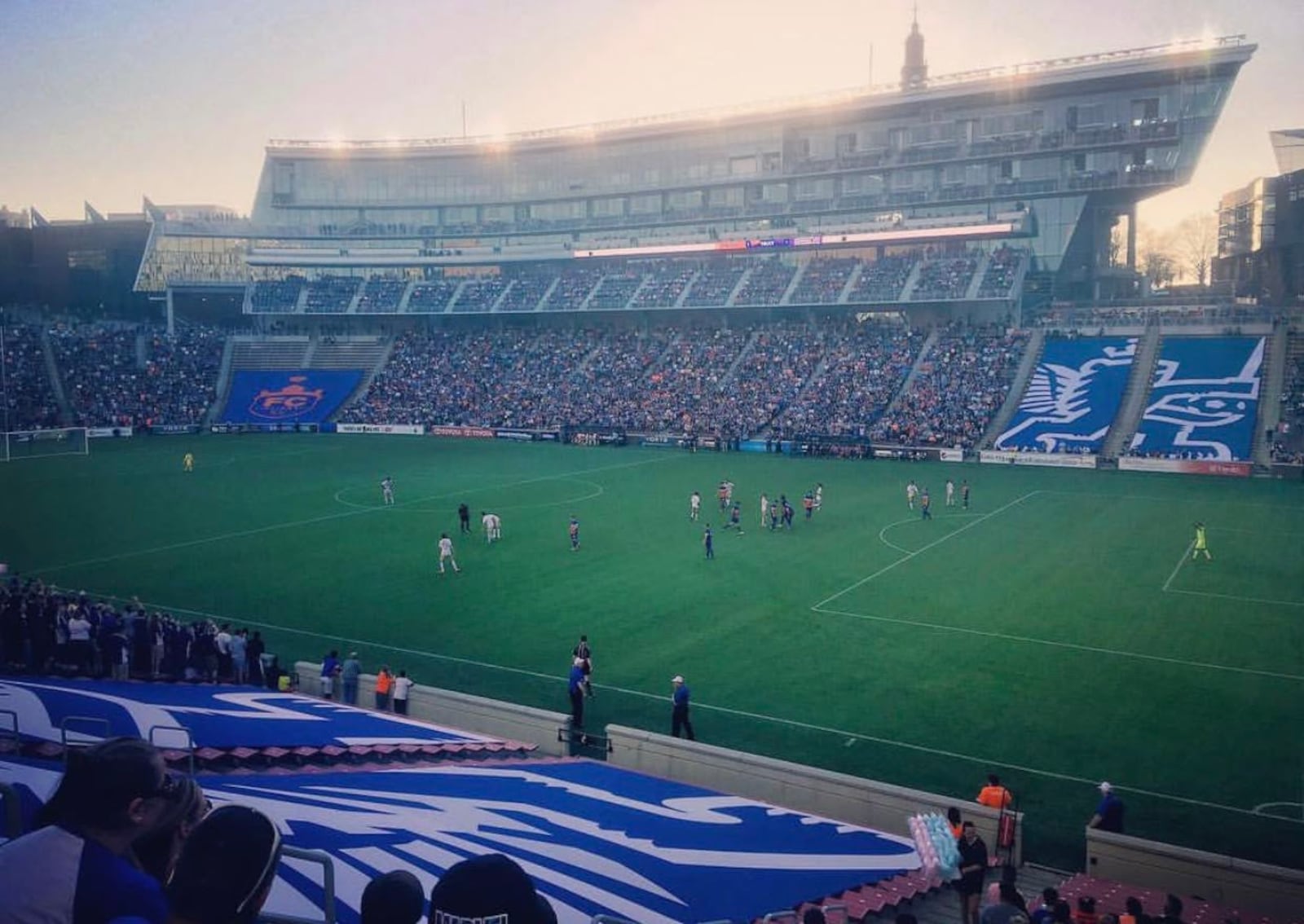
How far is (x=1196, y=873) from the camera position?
12.0 m

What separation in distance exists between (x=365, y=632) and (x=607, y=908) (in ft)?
50.6

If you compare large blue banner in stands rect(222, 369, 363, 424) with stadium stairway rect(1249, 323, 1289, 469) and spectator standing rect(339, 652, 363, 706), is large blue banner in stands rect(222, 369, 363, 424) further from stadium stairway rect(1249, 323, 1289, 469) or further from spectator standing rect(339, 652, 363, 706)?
stadium stairway rect(1249, 323, 1289, 469)

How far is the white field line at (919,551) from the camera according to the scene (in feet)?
88.3

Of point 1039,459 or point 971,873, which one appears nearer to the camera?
point 971,873

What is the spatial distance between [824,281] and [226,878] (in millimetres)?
73340

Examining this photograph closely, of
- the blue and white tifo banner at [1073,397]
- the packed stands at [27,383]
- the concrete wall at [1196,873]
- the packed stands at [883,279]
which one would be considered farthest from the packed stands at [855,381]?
the packed stands at [27,383]

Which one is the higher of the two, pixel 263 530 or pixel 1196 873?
pixel 263 530

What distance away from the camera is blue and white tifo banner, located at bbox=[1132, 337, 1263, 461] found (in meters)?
49.8

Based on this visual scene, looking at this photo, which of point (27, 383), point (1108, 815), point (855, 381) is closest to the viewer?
point (1108, 815)

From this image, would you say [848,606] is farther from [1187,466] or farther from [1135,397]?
[1135,397]

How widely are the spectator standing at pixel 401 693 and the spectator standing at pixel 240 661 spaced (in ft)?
11.5

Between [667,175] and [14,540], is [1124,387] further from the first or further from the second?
[14,540]

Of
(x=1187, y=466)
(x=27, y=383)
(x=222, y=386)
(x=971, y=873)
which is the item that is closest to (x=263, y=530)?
Answer: (x=971, y=873)

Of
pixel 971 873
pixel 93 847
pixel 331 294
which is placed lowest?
pixel 971 873
